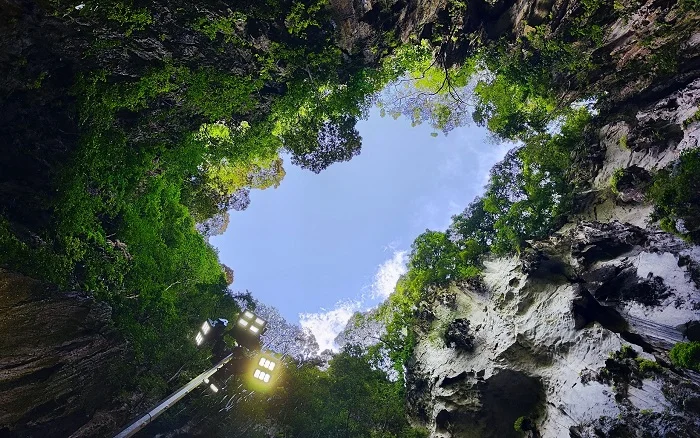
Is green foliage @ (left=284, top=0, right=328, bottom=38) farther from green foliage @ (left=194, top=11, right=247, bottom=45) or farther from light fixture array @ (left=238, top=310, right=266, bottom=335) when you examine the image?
light fixture array @ (left=238, top=310, right=266, bottom=335)

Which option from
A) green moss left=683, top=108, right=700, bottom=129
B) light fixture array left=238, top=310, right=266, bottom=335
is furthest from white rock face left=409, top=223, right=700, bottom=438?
light fixture array left=238, top=310, right=266, bottom=335

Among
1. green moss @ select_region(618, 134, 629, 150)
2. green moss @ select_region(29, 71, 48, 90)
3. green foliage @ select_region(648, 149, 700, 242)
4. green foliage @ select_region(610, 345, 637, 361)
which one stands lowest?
green foliage @ select_region(610, 345, 637, 361)

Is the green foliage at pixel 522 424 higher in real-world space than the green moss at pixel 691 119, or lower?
lower

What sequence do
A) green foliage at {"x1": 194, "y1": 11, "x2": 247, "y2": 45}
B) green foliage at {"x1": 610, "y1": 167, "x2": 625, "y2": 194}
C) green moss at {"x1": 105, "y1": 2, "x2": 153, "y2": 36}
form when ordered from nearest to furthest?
green moss at {"x1": 105, "y1": 2, "x2": 153, "y2": 36}, green foliage at {"x1": 194, "y1": 11, "x2": 247, "y2": 45}, green foliage at {"x1": 610, "y1": 167, "x2": 625, "y2": 194}

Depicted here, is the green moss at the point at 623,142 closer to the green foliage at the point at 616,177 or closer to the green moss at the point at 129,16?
the green foliage at the point at 616,177

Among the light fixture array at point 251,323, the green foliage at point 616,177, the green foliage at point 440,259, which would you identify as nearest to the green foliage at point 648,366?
the green foliage at point 616,177

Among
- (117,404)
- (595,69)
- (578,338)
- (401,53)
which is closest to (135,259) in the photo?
(117,404)

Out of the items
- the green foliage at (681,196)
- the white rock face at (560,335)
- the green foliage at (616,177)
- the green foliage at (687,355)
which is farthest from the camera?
the green foliage at (616,177)
